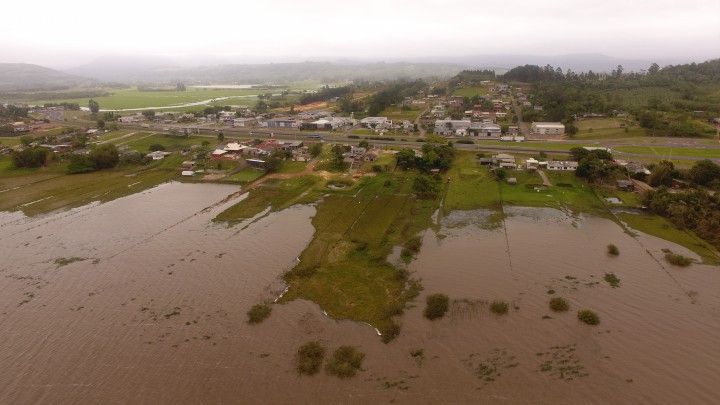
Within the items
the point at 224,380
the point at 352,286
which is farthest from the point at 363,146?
the point at 224,380

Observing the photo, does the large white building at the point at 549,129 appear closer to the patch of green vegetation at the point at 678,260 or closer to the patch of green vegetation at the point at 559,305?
the patch of green vegetation at the point at 678,260

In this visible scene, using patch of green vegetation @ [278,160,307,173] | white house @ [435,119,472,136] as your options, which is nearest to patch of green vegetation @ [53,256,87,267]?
patch of green vegetation @ [278,160,307,173]

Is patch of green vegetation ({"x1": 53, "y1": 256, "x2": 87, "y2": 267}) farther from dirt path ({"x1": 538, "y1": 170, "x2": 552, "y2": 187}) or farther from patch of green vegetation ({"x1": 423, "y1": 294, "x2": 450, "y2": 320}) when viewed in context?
dirt path ({"x1": 538, "y1": 170, "x2": 552, "y2": 187})

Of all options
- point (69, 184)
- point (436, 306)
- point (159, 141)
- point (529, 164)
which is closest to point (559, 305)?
point (436, 306)

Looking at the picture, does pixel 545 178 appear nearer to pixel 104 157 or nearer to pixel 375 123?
pixel 375 123

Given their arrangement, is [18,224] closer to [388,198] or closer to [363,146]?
[388,198]
